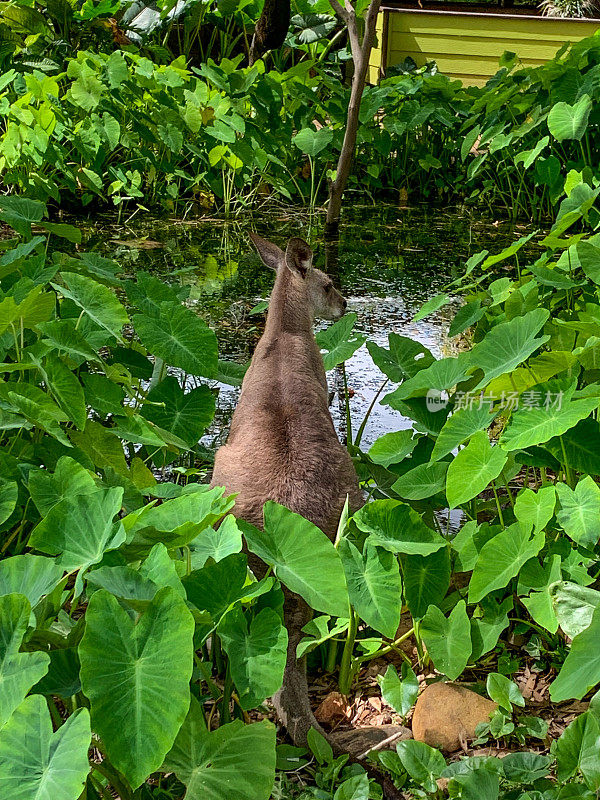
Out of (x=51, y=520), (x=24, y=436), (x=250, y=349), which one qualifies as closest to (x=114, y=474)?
(x=24, y=436)

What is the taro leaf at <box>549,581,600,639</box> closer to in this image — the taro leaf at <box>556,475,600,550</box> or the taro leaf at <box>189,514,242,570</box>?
the taro leaf at <box>556,475,600,550</box>

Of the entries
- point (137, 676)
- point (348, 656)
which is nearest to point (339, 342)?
point (348, 656)

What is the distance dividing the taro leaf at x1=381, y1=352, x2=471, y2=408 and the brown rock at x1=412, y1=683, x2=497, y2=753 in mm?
750

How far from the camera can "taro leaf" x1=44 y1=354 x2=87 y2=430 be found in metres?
2.10

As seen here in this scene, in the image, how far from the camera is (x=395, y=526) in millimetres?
2010

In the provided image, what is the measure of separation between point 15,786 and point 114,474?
94cm

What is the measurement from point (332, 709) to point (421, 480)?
56 centimetres

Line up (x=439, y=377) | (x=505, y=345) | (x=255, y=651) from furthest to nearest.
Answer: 1. (x=439, y=377)
2. (x=505, y=345)
3. (x=255, y=651)

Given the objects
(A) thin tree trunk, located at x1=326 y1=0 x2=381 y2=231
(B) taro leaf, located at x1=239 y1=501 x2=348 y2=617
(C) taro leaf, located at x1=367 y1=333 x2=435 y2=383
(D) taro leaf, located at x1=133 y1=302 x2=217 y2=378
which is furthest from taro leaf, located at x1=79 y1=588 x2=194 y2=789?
(A) thin tree trunk, located at x1=326 y1=0 x2=381 y2=231

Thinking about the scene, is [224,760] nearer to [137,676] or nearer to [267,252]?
[137,676]

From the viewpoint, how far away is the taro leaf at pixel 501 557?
1888 millimetres

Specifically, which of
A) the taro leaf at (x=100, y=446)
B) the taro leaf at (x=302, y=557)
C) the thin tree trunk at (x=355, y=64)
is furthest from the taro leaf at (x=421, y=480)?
the thin tree trunk at (x=355, y=64)

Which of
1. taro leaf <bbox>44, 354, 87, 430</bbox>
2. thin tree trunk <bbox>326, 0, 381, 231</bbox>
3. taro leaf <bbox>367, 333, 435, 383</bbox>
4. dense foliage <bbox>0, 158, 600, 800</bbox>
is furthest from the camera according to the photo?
thin tree trunk <bbox>326, 0, 381, 231</bbox>

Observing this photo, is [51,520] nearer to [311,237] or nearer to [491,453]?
[491,453]
